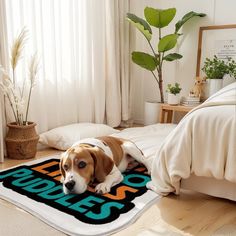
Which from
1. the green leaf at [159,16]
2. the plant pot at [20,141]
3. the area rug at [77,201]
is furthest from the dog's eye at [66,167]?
the green leaf at [159,16]

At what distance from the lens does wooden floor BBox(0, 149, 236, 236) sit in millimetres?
1500

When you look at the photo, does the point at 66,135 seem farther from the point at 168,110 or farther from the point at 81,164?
the point at 168,110

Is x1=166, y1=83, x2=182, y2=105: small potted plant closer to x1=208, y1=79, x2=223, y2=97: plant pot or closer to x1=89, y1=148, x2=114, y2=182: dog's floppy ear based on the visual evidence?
x1=208, y1=79, x2=223, y2=97: plant pot

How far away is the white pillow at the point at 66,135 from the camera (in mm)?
2928

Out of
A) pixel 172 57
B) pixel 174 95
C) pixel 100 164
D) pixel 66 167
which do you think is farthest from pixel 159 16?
pixel 66 167

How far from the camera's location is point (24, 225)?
156 centimetres

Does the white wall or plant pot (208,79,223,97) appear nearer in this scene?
plant pot (208,79,223,97)

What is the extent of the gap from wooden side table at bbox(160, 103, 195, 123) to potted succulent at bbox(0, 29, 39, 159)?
60.3 inches

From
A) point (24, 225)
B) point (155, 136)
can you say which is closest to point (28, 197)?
point (24, 225)

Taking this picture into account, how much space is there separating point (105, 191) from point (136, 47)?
8.86ft

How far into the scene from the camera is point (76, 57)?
3.45 meters

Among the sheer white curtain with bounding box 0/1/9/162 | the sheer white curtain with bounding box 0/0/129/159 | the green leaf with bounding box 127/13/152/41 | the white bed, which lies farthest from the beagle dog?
the green leaf with bounding box 127/13/152/41

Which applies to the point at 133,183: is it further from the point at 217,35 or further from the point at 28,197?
the point at 217,35

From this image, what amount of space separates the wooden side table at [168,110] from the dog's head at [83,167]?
1.72 metres
